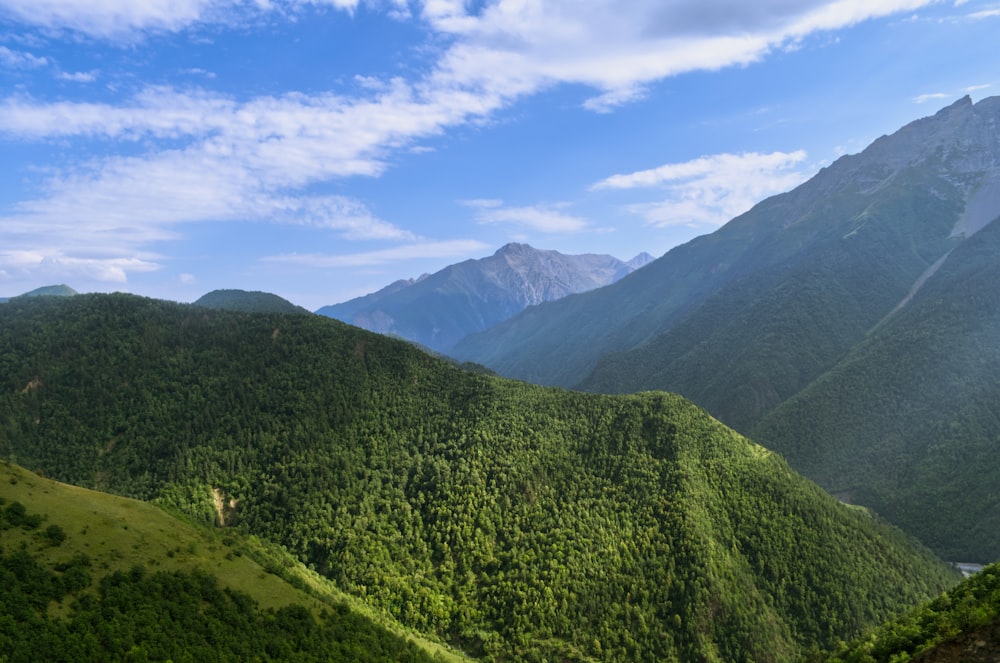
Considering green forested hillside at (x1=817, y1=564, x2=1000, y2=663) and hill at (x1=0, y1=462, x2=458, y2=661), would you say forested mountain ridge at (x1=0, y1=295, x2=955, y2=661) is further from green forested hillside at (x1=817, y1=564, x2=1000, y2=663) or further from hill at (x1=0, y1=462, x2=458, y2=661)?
green forested hillside at (x1=817, y1=564, x2=1000, y2=663)

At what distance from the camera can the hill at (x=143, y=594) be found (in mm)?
69812

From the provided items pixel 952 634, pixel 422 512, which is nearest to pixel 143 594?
pixel 422 512

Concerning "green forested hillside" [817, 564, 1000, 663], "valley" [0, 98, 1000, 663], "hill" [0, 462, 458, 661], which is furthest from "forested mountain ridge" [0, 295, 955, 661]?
"green forested hillside" [817, 564, 1000, 663]

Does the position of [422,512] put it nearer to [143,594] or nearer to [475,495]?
[475,495]

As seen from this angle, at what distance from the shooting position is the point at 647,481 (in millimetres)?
168750

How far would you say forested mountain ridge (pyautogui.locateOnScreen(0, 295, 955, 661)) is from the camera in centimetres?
13438

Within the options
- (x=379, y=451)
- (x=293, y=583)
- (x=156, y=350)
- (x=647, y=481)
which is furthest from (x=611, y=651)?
(x=156, y=350)

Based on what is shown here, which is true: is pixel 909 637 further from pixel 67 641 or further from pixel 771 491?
pixel 771 491

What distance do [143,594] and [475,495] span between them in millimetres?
90293

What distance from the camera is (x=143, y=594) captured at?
81.7 m

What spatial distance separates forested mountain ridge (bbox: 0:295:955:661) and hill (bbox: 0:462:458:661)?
29.9m

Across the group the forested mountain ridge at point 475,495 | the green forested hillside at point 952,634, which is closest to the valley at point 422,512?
the forested mountain ridge at point 475,495

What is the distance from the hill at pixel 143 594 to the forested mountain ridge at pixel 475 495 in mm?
29916

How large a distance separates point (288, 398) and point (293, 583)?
273 feet
